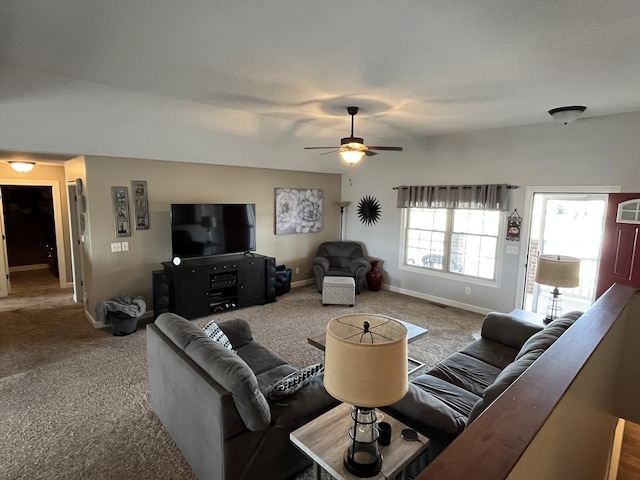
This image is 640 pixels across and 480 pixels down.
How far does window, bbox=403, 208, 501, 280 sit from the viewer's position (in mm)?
5531

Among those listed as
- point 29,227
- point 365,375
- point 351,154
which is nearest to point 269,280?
point 351,154

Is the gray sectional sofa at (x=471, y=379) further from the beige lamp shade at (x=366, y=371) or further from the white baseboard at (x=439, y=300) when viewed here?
the white baseboard at (x=439, y=300)

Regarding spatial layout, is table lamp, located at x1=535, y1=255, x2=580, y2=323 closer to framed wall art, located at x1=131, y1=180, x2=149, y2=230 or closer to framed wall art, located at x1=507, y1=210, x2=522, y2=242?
framed wall art, located at x1=507, y1=210, x2=522, y2=242

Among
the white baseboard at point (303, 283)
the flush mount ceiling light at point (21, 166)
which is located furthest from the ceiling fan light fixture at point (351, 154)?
the flush mount ceiling light at point (21, 166)

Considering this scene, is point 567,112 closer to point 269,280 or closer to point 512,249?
point 512,249

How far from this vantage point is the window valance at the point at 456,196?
16.9 feet

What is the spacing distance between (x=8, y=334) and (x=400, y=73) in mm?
5625

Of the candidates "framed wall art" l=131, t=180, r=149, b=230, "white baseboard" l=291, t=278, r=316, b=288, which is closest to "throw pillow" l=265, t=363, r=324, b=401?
"framed wall art" l=131, t=180, r=149, b=230

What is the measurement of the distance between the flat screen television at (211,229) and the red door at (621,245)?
4.99 metres

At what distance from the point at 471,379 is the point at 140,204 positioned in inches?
187

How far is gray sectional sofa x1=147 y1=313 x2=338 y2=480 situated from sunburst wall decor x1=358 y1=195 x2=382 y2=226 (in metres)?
4.82

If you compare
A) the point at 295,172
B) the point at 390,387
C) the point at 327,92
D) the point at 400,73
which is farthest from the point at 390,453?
the point at 295,172

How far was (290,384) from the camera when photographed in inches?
86.2

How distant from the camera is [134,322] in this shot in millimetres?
4590
